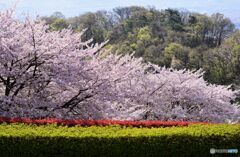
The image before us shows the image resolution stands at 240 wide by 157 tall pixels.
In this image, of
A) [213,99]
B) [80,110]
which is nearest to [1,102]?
[80,110]

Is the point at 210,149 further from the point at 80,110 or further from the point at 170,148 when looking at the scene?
the point at 80,110

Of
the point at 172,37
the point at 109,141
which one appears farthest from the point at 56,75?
the point at 172,37

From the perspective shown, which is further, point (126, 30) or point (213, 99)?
point (126, 30)

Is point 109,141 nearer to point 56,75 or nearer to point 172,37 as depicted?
point 56,75

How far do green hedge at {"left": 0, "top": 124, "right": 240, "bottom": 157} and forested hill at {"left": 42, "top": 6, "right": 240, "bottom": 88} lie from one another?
149 ft

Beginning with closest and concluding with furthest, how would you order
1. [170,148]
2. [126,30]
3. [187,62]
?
[170,148], [187,62], [126,30]

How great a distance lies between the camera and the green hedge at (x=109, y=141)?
31.8 ft

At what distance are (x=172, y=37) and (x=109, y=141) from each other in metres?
74.2

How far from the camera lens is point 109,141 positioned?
10000mm

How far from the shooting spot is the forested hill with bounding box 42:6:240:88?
60.6 metres

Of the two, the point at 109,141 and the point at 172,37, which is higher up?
the point at 109,141

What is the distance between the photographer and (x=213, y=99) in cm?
1992

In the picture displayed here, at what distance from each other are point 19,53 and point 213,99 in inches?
363

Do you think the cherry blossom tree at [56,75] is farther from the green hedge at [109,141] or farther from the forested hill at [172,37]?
the forested hill at [172,37]
